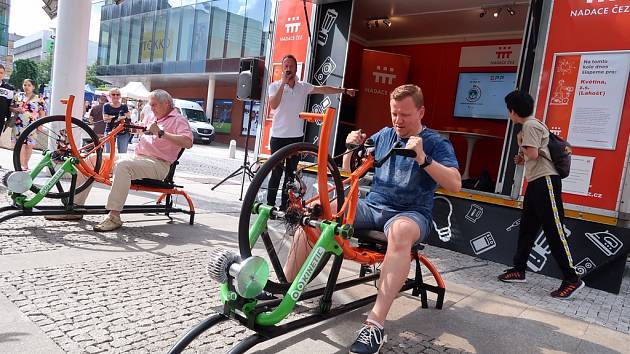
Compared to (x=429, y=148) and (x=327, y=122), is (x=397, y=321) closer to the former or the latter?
(x=429, y=148)

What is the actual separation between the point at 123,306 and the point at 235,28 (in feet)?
77.5

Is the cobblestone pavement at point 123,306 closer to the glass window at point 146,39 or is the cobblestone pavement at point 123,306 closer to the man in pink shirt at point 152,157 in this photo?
the man in pink shirt at point 152,157

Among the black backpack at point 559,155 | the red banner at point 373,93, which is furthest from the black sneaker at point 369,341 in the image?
the red banner at point 373,93

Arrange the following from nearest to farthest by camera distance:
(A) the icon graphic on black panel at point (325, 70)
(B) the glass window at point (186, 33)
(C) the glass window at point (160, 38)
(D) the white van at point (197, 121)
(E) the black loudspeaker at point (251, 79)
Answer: (A) the icon graphic on black panel at point (325, 70)
(E) the black loudspeaker at point (251, 79)
(D) the white van at point (197, 121)
(B) the glass window at point (186, 33)
(C) the glass window at point (160, 38)

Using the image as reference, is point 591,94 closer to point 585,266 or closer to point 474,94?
point 585,266

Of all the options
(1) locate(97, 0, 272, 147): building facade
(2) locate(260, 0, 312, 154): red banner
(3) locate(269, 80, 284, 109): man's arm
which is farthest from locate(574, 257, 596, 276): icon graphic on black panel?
(1) locate(97, 0, 272, 147): building facade

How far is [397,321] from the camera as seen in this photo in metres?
2.85

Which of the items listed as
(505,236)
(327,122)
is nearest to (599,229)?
(505,236)

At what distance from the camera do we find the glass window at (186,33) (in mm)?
26969

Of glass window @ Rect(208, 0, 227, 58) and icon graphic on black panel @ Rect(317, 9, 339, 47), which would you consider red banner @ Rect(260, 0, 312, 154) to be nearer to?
icon graphic on black panel @ Rect(317, 9, 339, 47)

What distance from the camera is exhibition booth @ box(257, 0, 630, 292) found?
14.0 ft

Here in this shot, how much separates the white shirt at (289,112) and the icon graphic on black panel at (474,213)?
211 cm

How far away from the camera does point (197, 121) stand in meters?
24.1

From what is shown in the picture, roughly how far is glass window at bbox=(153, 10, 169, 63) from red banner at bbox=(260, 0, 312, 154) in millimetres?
24133
